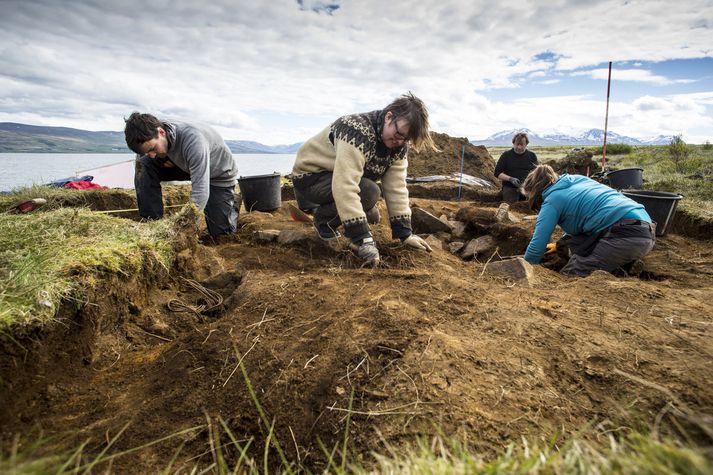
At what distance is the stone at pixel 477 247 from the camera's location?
4203mm

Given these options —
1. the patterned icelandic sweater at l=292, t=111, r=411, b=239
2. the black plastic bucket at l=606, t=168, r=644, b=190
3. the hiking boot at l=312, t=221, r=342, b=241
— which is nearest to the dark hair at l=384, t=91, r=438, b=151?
the patterned icelandic sweater at l=292, t=111, r=411, b=239

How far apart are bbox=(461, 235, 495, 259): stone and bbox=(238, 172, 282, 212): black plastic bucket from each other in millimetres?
3258

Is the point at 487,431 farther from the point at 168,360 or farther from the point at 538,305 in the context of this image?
the point at 168,360

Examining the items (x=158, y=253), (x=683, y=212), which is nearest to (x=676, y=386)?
(x=158, y=253)

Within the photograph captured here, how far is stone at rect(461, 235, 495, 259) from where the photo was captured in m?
4.20

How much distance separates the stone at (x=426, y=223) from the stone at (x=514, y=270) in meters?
1.82

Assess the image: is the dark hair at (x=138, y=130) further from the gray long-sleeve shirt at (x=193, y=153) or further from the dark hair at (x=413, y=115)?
the dark hair at (x=413, y=115)

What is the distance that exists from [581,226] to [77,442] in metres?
4.05

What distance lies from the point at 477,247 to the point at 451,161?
6.89 meters

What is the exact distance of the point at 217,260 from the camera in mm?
3352

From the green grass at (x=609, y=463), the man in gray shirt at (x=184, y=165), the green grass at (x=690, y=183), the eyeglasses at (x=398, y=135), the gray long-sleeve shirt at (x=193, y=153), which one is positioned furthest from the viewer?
the green grass at (x=690, y=183)

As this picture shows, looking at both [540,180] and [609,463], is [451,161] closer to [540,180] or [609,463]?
[540,180]

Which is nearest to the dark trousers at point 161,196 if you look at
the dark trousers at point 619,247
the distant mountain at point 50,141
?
the dark trousers at point 619,247

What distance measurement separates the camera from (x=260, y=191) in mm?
6055
